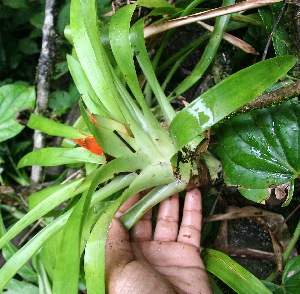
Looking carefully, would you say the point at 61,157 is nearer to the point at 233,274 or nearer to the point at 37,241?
the point at 37,241

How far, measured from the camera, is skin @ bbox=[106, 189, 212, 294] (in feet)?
3.48

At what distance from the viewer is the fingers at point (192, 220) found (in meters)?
1.28

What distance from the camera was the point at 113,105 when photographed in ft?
3.93

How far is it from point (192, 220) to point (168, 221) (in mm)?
82

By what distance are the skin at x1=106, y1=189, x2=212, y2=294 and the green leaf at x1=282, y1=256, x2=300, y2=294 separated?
0.80 feet

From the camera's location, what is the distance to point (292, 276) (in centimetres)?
120

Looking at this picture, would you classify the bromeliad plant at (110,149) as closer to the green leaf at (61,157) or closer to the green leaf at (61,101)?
the green leaf at (61,157)

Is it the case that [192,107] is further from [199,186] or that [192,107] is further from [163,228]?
[163,228]

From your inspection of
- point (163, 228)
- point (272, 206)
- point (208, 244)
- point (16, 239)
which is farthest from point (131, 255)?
point (16, 239)

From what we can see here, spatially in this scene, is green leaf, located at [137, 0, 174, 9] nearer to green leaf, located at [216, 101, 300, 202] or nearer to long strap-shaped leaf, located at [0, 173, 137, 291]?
green leaf, located at [216, 101, 300, 202]

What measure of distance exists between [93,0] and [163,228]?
2.41ft

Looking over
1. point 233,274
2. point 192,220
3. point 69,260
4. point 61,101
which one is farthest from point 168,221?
point 61,101

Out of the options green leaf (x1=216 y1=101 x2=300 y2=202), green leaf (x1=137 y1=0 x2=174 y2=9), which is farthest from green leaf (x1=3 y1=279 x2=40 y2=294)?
green leaf (x1=137 y1=0 x2=174 y2=9)

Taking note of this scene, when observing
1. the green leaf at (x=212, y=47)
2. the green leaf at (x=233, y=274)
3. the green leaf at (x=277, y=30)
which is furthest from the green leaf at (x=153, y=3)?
the green leaf at (x=233, y=274)
